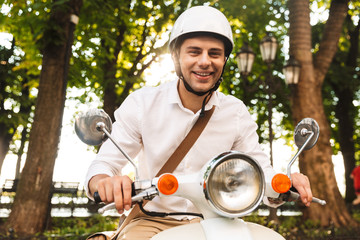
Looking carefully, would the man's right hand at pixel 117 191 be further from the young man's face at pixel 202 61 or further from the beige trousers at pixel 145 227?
the young man's face at pixel 202 61

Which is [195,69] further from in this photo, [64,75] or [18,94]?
[18,94]

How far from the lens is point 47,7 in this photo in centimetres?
748

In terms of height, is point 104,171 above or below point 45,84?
below

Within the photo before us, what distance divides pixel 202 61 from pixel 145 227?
90 cm

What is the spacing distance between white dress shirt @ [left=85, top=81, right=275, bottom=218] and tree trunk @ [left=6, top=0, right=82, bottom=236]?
608 cm

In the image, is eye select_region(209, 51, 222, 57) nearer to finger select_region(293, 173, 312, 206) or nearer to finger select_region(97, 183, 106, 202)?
finger select_region(293, 173, 312, 206)

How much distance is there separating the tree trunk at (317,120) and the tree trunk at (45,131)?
512cm

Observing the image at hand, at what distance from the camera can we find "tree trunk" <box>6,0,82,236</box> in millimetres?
7957

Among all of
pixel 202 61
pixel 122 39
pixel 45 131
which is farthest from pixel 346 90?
pixel 202 61

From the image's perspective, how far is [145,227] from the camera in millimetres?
2084

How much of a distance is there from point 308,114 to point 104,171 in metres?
8.32

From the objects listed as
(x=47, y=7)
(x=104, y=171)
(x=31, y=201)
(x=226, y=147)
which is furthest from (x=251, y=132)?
(x=31, y=201)

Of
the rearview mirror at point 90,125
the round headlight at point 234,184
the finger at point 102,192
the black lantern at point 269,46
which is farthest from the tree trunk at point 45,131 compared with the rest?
the round headlight at point 234,184

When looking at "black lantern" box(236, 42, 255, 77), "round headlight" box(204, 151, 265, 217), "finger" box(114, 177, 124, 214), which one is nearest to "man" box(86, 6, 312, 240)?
"finger" box(114, 177, 124, 214)
